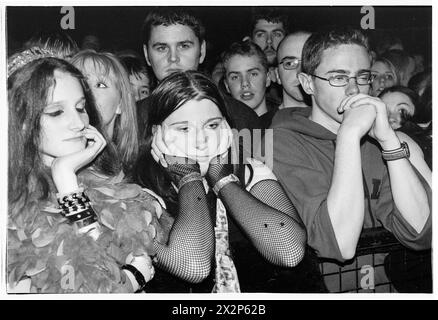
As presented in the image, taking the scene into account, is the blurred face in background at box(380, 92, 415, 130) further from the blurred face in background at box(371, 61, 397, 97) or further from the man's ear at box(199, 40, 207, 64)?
the man's ear at box(199, 40, 207, 64)

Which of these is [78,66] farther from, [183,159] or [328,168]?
[328,168]

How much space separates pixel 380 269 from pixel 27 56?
Answer: 1680 millimetres

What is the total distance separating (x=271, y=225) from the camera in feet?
7.38

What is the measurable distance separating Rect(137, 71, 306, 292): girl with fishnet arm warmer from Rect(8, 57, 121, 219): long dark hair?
229 millimetres

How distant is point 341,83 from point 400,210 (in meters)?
0.56

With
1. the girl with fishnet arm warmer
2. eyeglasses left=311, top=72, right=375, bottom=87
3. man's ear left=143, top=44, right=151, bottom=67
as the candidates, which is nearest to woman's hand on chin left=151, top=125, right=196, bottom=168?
the girl with fishnet arm warmer

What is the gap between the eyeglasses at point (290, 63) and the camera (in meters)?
2.38

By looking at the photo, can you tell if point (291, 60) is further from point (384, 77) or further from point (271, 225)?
point (271, 225)

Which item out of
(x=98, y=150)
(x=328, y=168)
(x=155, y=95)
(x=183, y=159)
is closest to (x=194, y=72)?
(x=155, y=95)

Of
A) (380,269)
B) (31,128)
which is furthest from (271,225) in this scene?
(31,128)

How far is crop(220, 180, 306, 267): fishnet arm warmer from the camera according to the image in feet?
7.38

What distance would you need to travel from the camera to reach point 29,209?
2283mm

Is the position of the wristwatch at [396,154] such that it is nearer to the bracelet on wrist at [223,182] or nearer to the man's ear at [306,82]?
the man's ear at [306,82]

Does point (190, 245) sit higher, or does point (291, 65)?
point (291, 65)
